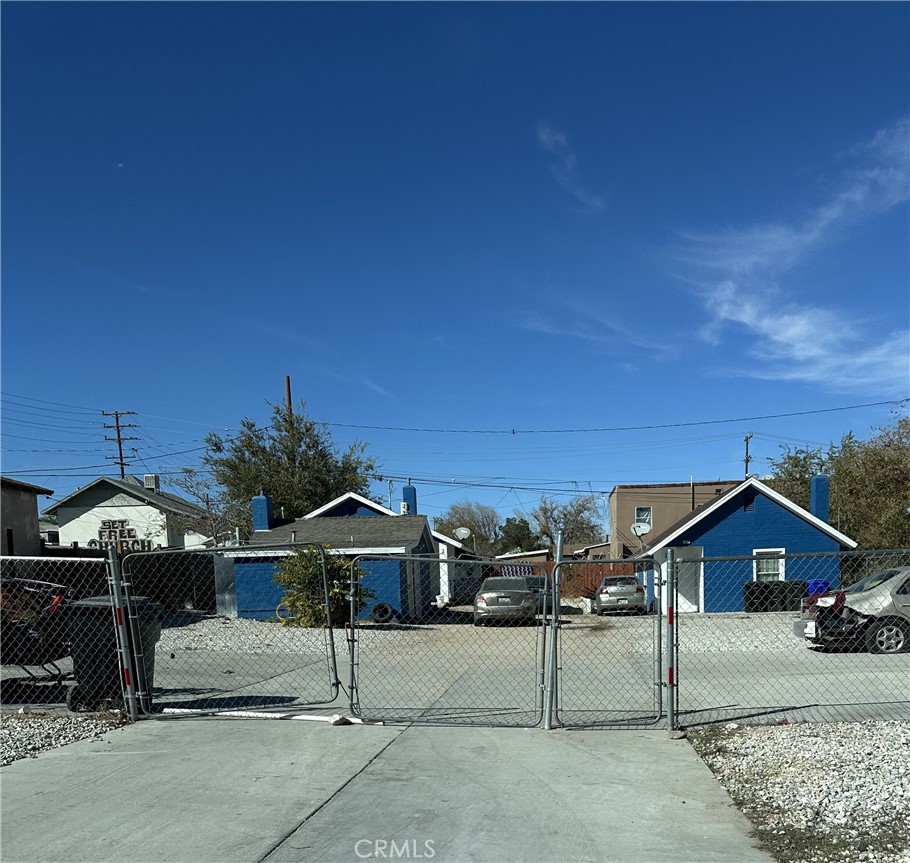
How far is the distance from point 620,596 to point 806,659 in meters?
12.7

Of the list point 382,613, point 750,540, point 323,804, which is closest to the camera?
point 323,804

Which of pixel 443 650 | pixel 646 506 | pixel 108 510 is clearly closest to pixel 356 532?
pixel 443 650

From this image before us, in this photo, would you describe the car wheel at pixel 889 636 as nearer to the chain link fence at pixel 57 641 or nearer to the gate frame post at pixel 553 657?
the gate frame post at pixel 553 657

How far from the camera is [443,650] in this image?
14570mm

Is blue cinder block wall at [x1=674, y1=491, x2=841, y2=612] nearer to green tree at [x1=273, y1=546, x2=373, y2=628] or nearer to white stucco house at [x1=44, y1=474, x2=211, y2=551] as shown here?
green tree at [x1=273, y1=546, x2=373, y2=628]

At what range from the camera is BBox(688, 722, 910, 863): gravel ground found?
4.53 meters

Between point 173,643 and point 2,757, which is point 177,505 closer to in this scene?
point 173,643

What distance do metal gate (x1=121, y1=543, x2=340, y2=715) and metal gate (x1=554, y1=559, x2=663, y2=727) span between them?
2.77m

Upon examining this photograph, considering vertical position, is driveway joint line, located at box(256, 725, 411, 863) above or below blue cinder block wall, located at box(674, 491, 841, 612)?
above

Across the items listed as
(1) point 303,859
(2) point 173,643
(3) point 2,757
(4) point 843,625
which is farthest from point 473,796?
(2) point 173,643

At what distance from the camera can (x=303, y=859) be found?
14.5 feet
